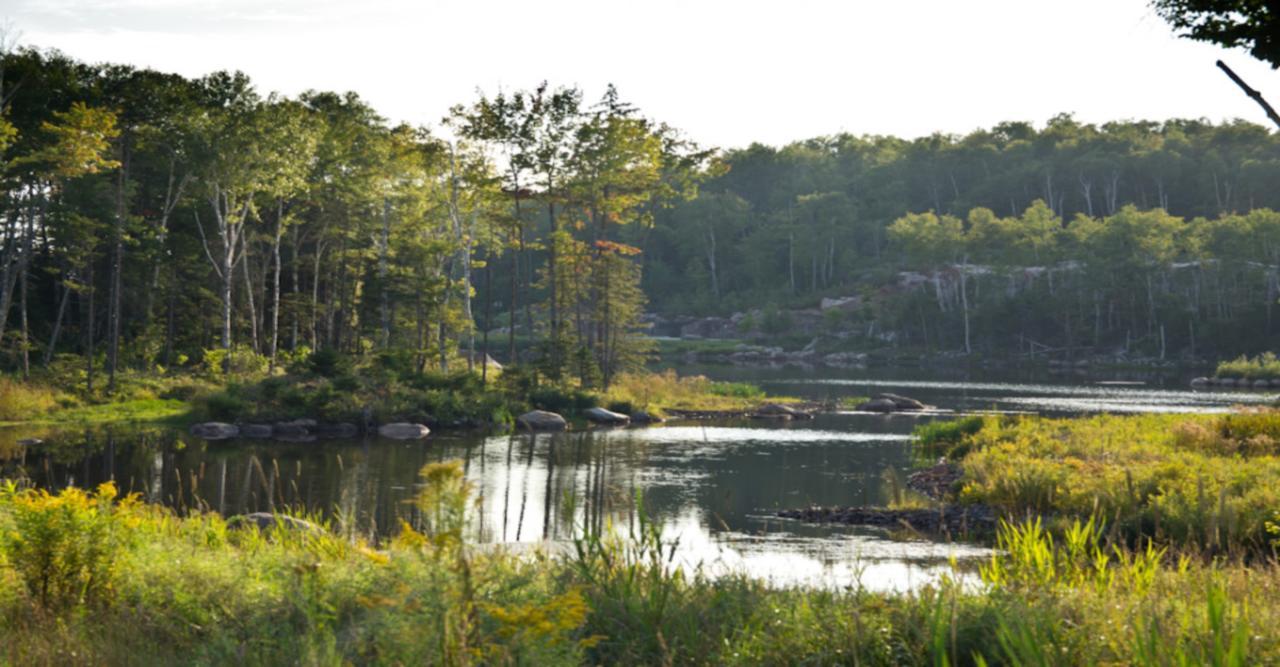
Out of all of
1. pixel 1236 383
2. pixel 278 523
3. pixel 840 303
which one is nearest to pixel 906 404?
pixel 1236 383

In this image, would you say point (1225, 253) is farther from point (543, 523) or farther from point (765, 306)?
point (543, 523)

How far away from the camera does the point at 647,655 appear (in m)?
5.95

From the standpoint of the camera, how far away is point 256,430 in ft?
102

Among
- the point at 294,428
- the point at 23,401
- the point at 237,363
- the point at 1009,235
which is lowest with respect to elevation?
the point at 294,428

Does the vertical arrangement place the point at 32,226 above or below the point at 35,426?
above

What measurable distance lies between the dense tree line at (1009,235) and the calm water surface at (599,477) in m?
49.4

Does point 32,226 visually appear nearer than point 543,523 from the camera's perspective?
No

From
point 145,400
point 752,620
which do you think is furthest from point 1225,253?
point 752,620

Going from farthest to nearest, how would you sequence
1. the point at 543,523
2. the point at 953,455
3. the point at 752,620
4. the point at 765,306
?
the point at 765,306
the point at 953,455
the point at 543,523
the point at 752,620

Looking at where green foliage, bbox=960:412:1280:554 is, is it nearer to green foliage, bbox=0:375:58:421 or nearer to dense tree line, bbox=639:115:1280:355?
green foliage, bbox=0:375:58:421

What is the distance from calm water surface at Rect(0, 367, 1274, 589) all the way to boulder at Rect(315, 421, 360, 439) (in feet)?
6.84

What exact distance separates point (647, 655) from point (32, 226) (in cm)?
3628

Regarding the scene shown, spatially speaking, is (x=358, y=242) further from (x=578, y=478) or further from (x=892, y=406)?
(x=578, y=478)

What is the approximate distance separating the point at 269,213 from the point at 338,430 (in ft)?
68.4
